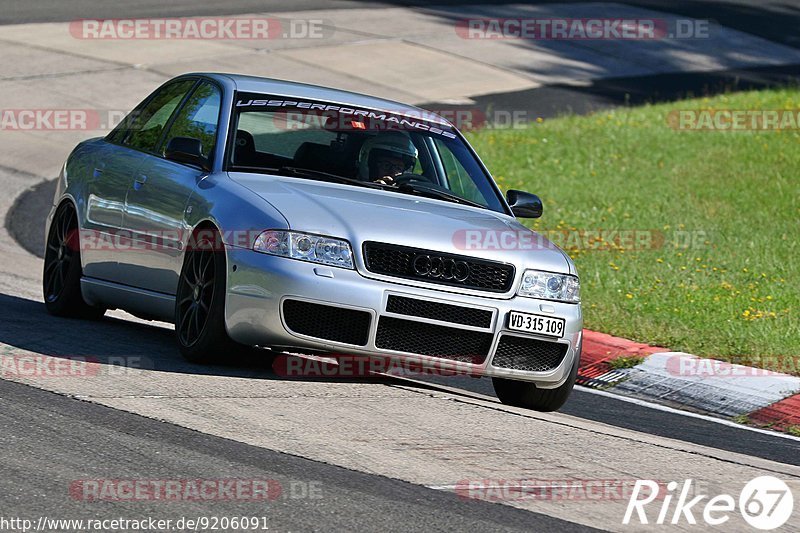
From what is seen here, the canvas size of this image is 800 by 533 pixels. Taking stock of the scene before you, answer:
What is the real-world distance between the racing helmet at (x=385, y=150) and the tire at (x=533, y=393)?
55.3 inches

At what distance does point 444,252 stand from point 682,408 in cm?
249

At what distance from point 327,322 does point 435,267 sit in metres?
0.61

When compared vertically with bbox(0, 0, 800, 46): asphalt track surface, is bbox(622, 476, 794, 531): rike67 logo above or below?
below

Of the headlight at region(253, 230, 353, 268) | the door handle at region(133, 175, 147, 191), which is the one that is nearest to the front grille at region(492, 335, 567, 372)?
the headlight at region(253, 230, 353, 268)

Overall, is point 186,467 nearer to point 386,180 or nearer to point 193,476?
point 193,476

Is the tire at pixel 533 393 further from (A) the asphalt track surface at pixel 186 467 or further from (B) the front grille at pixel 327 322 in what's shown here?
(B) the front grille at pixel 327 322

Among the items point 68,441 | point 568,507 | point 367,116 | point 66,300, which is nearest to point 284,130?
point 367,116

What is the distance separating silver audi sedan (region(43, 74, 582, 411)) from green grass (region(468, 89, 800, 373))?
2.41 metres

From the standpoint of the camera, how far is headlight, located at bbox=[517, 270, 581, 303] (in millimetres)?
7627

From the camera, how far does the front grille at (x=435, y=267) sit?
731 cm

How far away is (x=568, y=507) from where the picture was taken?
563 centimetres

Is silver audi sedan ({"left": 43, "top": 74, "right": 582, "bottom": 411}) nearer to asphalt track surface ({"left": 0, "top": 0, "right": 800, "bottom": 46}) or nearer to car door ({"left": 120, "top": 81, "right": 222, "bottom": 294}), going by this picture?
car door ({"left": 120, "top": 81, "right": 222, "bottom": 294})

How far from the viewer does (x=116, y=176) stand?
8.95 metres

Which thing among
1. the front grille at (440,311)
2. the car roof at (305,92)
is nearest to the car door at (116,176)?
the car roof at (305,92)
